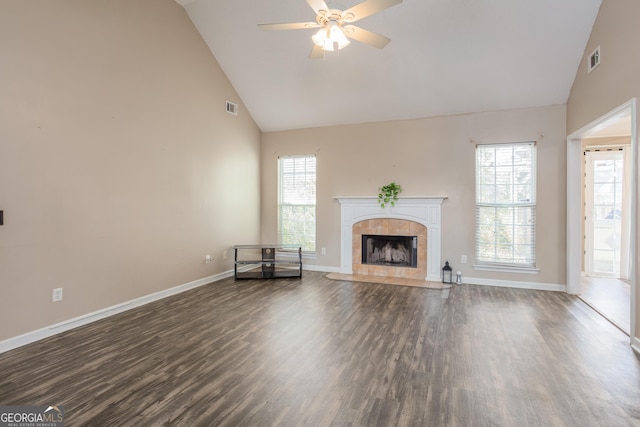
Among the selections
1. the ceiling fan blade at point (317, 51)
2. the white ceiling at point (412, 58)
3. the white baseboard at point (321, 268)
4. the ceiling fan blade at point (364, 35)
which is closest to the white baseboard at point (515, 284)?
the white baseboard at point (321, 268)

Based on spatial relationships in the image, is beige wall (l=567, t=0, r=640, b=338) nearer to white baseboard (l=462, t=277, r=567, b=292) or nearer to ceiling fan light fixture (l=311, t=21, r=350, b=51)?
white baseboard (l=462, t=277, r=567, b=292)

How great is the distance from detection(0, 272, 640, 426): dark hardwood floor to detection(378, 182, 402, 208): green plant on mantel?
7.02 feet

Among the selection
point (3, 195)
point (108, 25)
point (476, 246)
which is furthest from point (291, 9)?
point (476, 246)

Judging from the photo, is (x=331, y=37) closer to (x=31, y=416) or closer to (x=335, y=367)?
(x=335, y=367)

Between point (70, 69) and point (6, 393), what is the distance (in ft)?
9.69

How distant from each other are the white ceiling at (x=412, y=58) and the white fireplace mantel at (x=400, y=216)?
151cm

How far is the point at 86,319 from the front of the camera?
3.51 meters

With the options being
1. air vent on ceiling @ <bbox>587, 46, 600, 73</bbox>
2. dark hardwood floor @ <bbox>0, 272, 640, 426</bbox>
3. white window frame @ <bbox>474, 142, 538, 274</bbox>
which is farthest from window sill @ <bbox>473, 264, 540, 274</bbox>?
air vent on ceiling @ <bbox>587, 46, 600, 73</bbox>

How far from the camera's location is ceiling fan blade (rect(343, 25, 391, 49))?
3.02m

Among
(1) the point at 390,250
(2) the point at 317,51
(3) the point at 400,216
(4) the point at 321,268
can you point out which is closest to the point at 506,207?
(3) the point at 400,216

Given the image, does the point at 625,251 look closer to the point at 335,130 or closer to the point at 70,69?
the point at 335,130

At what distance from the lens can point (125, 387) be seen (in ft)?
7.54

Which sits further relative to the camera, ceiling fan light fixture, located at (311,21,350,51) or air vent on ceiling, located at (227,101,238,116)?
air vent on ceiling, located at (227,101,238,116)

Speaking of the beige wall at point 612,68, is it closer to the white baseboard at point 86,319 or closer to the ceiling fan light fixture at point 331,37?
the ceiling fan light fixture at point 331,37
